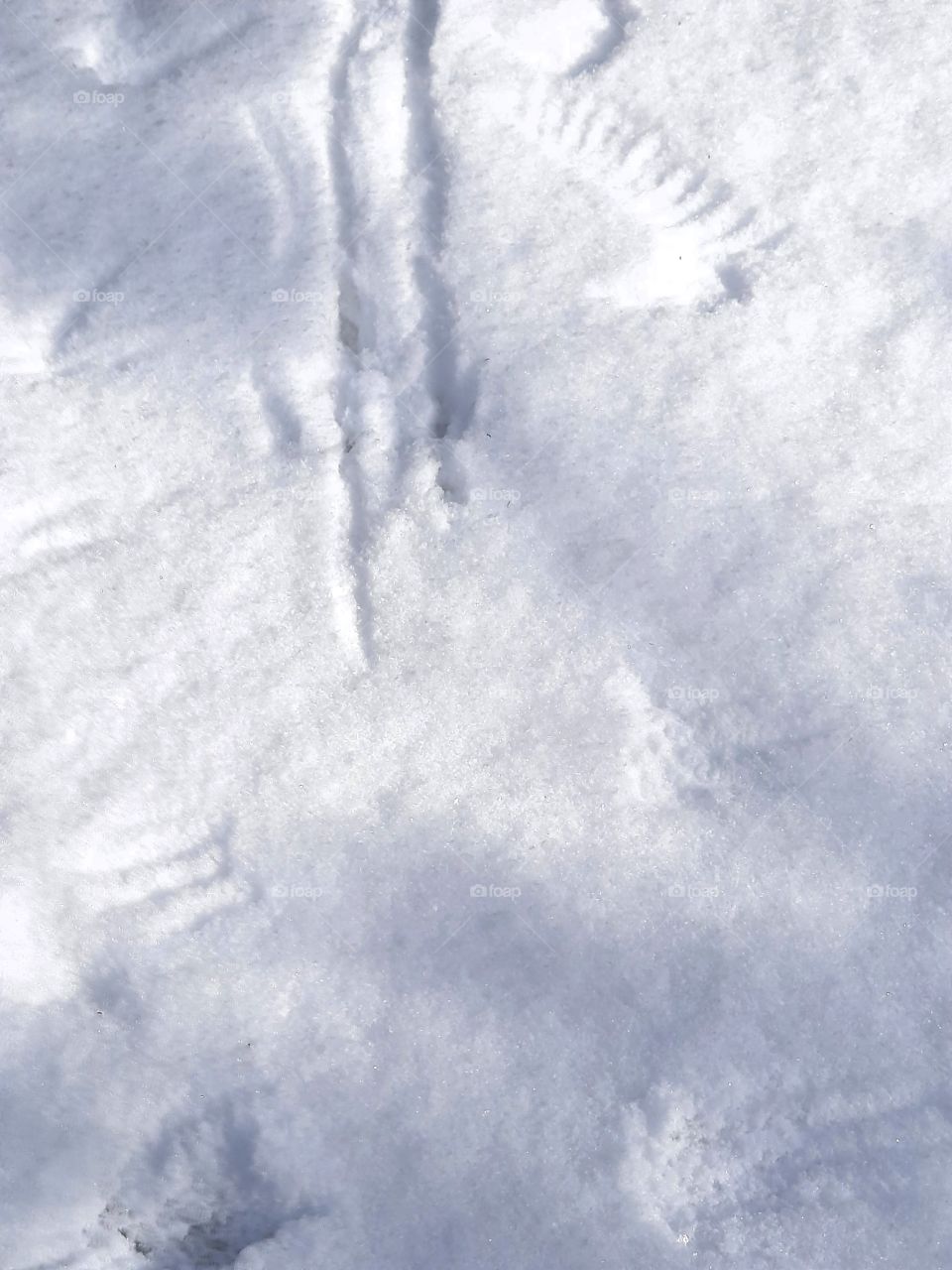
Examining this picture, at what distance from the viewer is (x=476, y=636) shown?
6.52 feet

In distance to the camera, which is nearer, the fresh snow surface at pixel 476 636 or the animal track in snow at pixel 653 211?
the fresh snow surface at pixel 476 636

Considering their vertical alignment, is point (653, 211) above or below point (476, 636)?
above

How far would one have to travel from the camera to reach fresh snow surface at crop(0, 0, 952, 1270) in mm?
1915

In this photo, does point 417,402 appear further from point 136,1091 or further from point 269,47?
point 136,1091

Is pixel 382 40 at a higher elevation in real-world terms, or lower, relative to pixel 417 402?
higher

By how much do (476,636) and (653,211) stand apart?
0.99 metres

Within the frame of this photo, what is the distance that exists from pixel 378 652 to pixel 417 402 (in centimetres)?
55

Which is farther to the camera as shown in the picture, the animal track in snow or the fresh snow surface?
the animal track in snow

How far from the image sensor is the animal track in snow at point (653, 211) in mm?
2020

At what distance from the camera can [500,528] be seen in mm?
1996

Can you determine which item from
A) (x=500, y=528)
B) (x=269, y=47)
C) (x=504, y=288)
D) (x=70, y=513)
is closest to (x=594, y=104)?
(x=504, y=288)

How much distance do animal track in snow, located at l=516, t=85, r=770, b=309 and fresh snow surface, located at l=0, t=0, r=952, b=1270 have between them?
0.01 metres

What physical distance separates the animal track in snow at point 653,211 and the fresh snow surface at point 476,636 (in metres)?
0.01

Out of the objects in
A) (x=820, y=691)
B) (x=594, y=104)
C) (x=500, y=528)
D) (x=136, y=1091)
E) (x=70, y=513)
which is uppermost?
(x=594, y=104)
